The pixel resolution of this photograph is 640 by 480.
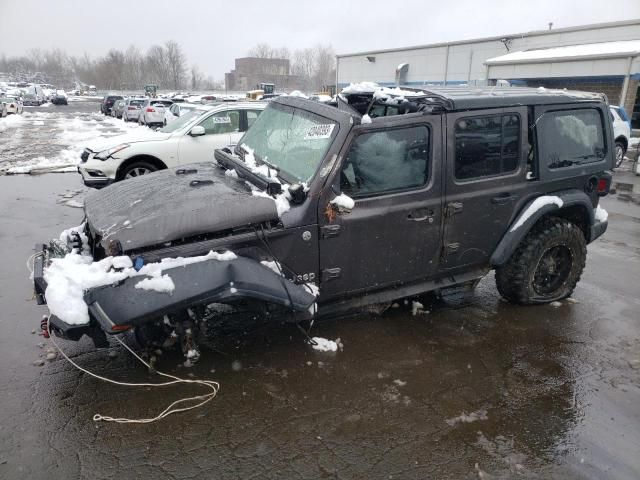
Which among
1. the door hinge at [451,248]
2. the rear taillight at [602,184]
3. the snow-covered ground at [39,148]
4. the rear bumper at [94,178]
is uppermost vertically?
the rear taillight at [602,184]

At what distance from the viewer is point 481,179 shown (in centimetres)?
409

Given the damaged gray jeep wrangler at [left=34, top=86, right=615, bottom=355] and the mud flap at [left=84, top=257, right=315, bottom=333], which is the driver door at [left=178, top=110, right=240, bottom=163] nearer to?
the damaged gray jeep wrangler at [left=34, top=86, right=615, bottom=355]

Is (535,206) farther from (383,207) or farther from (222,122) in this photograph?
(222,122)

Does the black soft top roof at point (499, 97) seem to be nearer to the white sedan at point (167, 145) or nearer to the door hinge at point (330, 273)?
the door hinge at point (330, 273)

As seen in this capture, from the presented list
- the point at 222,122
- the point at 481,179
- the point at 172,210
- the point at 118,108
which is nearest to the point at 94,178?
the point at 222,122

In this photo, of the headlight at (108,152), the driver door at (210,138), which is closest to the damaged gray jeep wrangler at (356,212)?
the driver door at (210,138)

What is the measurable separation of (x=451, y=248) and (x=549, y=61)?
2376 centimetres

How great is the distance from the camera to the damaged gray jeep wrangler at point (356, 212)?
3.07 metres

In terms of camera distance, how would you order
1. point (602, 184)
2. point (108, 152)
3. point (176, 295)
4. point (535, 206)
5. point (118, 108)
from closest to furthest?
point (176, 295) < point (535, 206) < point (602, 184) < point (108, 152) < point (118, 108)

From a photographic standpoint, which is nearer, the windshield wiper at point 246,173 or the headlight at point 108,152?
the windshield wiper at point 246,173

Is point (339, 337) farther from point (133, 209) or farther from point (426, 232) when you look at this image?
point (133, 209)

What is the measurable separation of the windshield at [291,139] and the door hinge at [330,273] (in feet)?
2.32

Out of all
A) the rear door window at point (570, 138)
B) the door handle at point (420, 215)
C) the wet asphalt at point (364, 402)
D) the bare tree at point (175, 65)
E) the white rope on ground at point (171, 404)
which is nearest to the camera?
the wet asphalt at point (364, 402)

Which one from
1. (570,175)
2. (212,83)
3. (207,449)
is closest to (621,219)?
(570,175)
